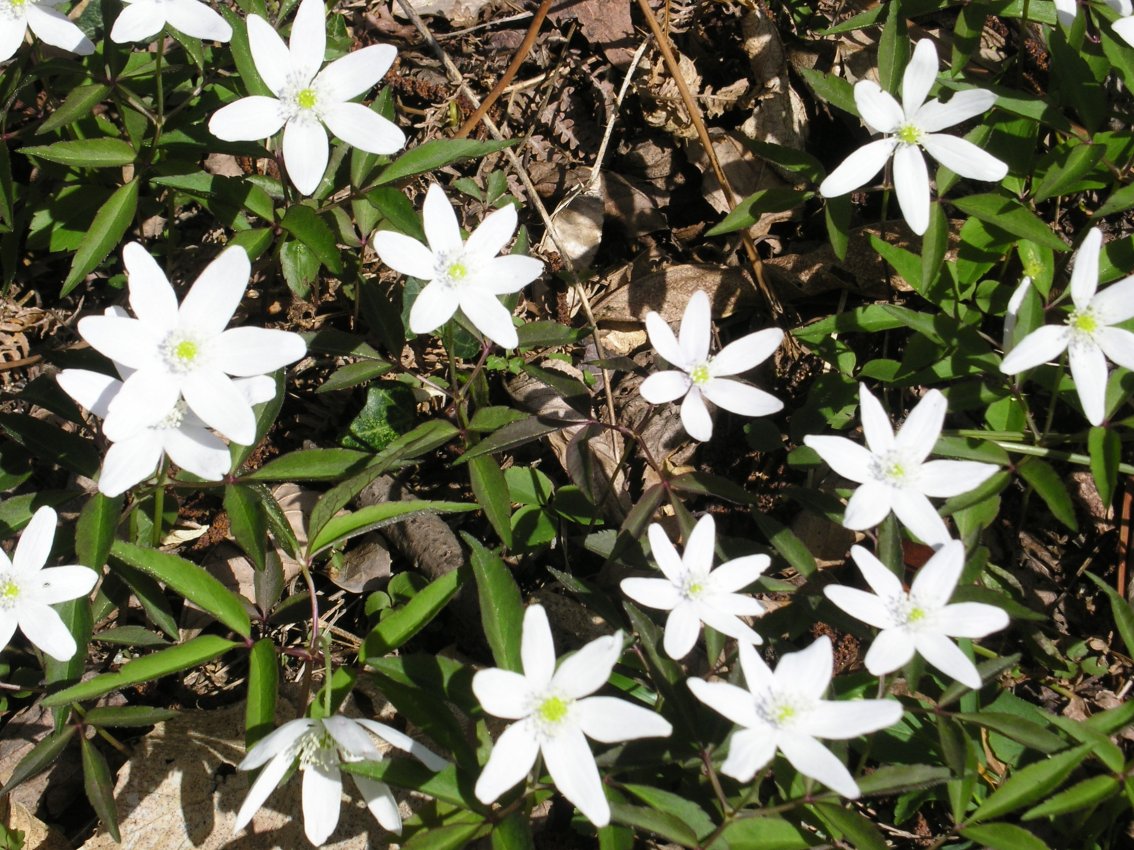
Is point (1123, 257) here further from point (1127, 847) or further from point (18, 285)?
point (18, 285)

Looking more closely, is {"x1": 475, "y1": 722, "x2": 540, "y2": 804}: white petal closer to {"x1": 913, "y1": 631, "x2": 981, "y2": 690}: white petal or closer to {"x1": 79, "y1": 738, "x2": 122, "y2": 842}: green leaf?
{"x1": 913, "y1": 631, "x2": 981, "y2": 690}: white petal

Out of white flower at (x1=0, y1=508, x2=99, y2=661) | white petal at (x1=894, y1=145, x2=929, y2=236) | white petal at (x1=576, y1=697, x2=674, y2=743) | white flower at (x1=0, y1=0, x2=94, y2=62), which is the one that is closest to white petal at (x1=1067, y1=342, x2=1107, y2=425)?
white petal at (x1=894, y1=145, x2=929, y2=236)

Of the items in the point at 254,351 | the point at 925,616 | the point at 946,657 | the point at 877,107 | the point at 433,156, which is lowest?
the point at 946,657

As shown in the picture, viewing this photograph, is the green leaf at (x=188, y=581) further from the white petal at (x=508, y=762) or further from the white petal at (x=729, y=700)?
the white petal at (x=729, y=700)

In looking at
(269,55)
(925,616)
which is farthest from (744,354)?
(269,55)

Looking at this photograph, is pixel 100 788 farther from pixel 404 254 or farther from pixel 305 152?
pixel 305 152
